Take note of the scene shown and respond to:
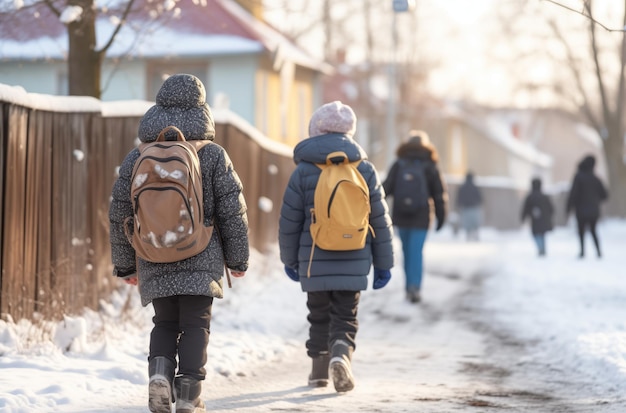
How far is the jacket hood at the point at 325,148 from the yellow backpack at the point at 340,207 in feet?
0.15

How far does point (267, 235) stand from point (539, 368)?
8404 millimetres

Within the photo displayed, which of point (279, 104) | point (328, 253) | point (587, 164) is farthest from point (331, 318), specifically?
point (279, 104)

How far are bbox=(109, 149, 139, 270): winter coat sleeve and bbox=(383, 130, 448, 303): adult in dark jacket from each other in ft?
21.6

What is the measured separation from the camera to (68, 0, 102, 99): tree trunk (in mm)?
11359

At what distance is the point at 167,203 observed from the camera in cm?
566

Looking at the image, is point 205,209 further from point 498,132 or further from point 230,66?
point 498,132

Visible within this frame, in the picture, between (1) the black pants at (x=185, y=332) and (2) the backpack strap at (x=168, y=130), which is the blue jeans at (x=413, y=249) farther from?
(2) the backpack strap at (x=168, y=130)

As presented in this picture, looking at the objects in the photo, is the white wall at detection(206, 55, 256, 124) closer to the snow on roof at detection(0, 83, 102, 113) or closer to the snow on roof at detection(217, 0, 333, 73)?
the snow on roof at detection(217, 0, 333, 73)

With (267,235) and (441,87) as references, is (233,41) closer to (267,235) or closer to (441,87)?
(267,235)

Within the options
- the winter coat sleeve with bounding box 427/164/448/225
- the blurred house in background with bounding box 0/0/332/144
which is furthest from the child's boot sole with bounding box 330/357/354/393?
the blurred house in background with bounding box 0/0/332/144

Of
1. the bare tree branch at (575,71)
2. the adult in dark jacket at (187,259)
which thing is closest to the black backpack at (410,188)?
the adult in dark jacket at (187,259)

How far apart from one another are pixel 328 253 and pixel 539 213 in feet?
51.6

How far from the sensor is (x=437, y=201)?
41.2 ft

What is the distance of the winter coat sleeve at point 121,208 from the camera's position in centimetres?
592
